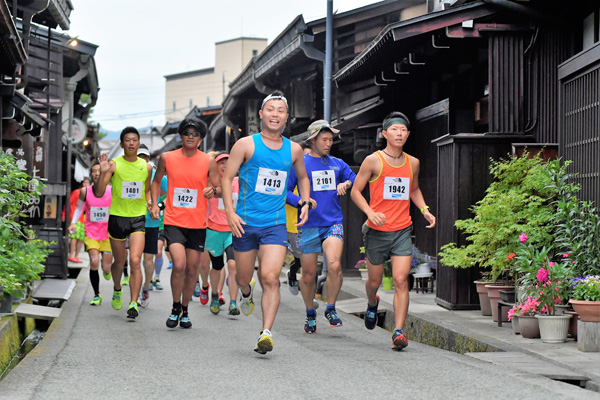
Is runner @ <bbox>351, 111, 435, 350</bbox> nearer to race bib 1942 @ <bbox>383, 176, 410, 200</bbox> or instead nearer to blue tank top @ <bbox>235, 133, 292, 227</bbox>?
race bib 1942 @ <bbox>383, 176, 410, 200</bbox>

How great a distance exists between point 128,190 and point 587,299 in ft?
18.1

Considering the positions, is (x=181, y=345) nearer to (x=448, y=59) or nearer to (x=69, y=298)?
(x=69, y=298)

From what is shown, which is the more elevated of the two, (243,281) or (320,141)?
(320,141)

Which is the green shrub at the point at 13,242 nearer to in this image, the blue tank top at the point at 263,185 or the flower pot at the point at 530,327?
the blue tank top at the point at 263,185

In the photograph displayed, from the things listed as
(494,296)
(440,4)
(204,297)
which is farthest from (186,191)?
(440,4)

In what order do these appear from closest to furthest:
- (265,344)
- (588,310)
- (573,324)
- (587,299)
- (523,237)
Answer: (265,344)
(588,310)
(587,299)
(573,324)
(523,237)

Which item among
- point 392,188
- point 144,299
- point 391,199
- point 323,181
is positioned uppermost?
point 323,181

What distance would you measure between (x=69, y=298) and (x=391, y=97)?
790cm

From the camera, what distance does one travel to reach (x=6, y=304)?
34.8 ft

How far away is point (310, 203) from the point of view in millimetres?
8859

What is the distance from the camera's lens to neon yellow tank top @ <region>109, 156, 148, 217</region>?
11.2m

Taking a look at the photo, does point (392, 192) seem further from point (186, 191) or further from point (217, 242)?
point (217, 242)

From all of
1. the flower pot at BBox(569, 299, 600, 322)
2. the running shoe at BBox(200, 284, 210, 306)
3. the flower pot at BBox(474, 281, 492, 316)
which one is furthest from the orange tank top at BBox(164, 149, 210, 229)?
the flower pot at BBox(569, 299, 600, 322)

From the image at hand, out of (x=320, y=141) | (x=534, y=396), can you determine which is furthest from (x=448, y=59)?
(x=534, y=396)
